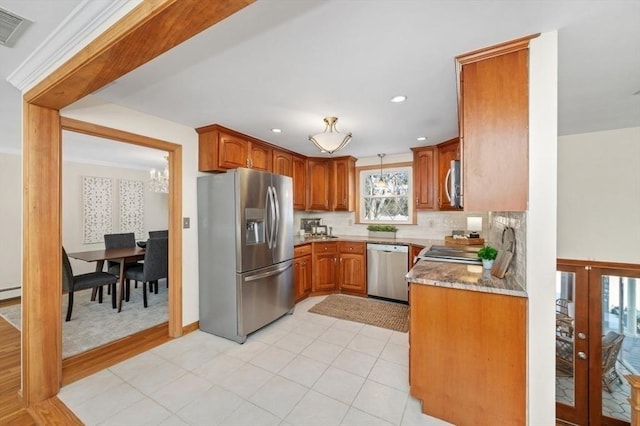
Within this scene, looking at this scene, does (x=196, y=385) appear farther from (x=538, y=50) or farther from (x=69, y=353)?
(x=538, y=50)

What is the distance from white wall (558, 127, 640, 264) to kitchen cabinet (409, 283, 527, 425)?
1.78 metres

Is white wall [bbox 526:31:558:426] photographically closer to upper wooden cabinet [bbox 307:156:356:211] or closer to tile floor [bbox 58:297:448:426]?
tile floor [bbox 58:297:448:426]

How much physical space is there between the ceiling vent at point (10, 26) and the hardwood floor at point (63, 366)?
2.33 metres

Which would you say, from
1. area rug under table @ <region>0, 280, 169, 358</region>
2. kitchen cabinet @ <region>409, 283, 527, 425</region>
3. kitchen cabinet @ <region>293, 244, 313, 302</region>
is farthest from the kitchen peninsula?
area rug under table @ <region>0, 280, 169, 358</region>

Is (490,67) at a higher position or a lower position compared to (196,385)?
higher

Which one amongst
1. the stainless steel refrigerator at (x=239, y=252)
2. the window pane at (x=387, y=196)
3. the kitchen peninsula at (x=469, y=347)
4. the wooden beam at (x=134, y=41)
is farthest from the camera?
the window pane at (x=387, y=196)

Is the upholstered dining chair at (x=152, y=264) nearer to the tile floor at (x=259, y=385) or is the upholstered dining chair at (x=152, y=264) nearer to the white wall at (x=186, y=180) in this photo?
the white wall at (x=186, y=180)

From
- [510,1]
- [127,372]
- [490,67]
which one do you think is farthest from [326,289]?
[510,1]

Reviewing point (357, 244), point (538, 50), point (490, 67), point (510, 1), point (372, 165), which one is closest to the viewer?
point (510, 1)

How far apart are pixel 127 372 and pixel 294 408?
4.96 ft

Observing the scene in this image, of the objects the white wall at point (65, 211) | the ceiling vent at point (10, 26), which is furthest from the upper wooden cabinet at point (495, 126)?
the white wall at point (65, 211)

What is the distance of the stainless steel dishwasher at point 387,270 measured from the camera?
12.2 ft

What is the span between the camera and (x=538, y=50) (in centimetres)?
140

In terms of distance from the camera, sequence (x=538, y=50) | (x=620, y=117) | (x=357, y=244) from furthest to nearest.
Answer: (x=357, y=244) < (x=620, y=117) < (x=538, y=50)
